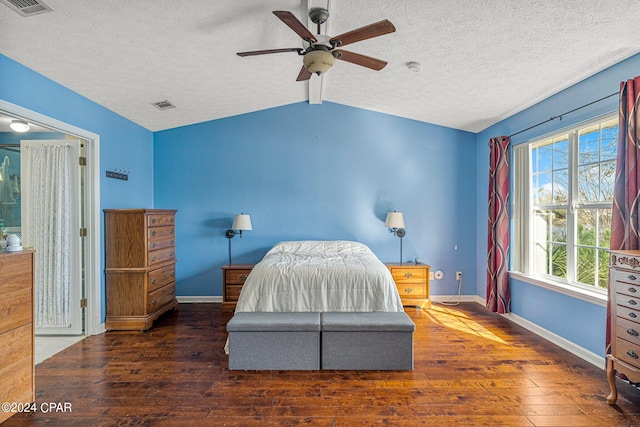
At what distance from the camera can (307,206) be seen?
4.62 meters

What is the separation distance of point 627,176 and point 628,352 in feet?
3.98

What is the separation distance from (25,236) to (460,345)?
450cm

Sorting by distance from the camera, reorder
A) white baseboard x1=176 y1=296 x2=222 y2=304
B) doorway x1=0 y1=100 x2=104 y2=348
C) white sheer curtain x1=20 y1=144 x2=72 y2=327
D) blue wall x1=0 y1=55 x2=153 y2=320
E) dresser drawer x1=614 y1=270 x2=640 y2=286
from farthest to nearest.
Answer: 1. white baseboard x1=176 y1=296 x2=222 y2=304
2. doorway x1=0 y1=100 x2=104 y2=348
3. white sheer curtain x1=20 y1=144 x2=72 y2=327
4. blue wall x1=0 y1=55 x2=153 y2=320
5. dresser drawer x1=614 y1=270 x2=640 y2=286

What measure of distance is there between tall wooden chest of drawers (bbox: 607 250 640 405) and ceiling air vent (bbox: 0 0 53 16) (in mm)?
4007

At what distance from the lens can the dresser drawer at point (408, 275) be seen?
4.19 metres

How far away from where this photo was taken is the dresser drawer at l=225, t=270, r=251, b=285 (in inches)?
162

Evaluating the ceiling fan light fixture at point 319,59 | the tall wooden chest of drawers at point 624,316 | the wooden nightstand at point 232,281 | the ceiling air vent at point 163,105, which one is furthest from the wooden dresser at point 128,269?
the tall wooden chest of drawers at point 624,316

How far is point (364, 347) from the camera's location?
2.51 m

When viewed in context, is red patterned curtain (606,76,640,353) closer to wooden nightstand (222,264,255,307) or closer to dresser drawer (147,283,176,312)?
wooden nightstand (222,264,255,307)

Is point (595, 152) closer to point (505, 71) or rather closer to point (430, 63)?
point (505, 71)

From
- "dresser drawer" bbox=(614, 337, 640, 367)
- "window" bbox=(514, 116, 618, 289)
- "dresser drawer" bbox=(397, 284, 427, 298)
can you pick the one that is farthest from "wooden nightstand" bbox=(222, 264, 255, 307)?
"dresser drawer" bbox=(614, 337, 640, 367)

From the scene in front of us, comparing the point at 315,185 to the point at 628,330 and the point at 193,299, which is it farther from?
the point at 628,330

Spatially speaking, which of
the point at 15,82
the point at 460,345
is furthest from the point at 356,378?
the point at 15,82

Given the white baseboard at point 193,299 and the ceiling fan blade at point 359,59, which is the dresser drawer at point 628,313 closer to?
the ceiling fan blade at point 359,59
